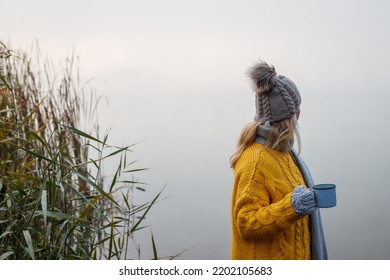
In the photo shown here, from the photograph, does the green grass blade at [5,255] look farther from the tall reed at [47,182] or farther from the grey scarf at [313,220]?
the grey scarf at [313,220]

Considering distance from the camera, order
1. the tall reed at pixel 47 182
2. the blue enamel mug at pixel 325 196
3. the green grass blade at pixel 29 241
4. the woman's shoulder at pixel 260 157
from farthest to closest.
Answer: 1. the tall reed at pixel 47 182
2. the green grass blade at pixel 29 241
3. the woman's shoulder at pixel 260 157
4. the blue enamel mug at pixel 325 196

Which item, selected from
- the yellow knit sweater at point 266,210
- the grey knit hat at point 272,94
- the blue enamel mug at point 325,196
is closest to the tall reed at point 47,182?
the yellow knit sweater at point 266,210

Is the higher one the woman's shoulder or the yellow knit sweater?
the woman's shoulder

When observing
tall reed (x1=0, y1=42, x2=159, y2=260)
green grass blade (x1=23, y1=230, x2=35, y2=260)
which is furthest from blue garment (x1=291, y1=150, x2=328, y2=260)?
green grass blade (x1=23, y1=230, x2=35, y2=260)

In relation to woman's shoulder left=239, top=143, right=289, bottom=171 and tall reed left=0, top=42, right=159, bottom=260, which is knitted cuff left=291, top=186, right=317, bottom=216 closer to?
woman's shoulder left=239, top=143, right=289, bottom=171

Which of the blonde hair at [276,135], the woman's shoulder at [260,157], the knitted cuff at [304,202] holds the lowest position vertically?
the knitted cuff at [304,202]

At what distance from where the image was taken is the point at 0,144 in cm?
253

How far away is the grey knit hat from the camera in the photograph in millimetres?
1899

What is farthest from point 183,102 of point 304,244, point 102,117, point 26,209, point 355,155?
point 304,244

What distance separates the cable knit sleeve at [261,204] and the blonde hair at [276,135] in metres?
0.07

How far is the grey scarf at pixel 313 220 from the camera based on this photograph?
6.19 ft

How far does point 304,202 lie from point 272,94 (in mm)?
334
